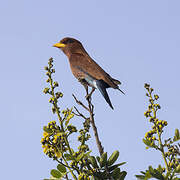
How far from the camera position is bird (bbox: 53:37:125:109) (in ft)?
16.3

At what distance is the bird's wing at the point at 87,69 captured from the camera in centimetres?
500

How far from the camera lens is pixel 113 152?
3.36 metres

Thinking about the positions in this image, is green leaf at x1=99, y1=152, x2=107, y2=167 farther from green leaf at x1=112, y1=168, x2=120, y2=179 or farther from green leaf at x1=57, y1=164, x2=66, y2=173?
green leaf at x1=57, y1=164, x2=66, y2=173

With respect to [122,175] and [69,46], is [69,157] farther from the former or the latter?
[69,46]

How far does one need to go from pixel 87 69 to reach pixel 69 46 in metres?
1.19

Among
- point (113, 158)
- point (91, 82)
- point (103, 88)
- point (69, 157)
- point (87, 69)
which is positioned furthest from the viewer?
point (87, 69)

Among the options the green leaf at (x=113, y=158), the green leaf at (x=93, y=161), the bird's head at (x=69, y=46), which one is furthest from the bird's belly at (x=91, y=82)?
the green leaf at (x=93, y=161)

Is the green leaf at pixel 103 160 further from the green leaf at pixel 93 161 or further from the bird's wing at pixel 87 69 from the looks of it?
the bird's wing at pixel 87 69

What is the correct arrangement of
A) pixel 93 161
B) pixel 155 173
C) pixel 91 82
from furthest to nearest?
1. pixel 91 82
2. pixel 93 161
3. pixel 155 173

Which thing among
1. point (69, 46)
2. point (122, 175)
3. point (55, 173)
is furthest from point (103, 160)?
point (69, 46)

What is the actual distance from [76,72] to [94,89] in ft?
2.63

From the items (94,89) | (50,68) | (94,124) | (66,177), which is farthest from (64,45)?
(66,177)

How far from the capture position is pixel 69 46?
6.43 m

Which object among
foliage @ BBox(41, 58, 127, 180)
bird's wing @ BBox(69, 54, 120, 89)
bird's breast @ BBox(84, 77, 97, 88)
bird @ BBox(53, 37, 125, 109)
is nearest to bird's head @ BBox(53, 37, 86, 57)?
bird @ BBox(53, 37, 125, 109)
